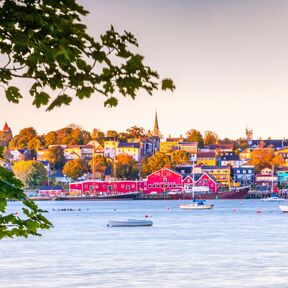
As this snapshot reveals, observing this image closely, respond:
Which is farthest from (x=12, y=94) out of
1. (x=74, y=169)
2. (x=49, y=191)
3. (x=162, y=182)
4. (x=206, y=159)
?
(x=206, y=159)

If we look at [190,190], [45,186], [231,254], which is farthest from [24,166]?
[231,254]

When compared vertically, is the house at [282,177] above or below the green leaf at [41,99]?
above

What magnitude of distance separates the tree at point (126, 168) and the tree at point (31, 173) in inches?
520

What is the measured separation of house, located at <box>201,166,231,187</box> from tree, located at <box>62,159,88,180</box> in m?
23.8

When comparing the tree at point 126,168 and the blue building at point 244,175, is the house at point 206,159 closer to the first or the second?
the blue building at point 244,175

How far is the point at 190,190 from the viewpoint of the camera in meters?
155

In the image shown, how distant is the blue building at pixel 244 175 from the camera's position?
183625mm

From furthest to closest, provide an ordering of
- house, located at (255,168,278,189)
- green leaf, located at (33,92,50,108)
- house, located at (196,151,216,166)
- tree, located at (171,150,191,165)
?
house, located at (196,151,216,166) → tree, located at (171,150,191,165) → house, located at (255,168,278,189) → green leaf, located at (33,92,50,108)

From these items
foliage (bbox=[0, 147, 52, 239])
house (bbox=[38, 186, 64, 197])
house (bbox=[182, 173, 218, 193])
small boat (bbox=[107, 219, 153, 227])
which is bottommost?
small boat (bbox=[107, 219, 153, 227])

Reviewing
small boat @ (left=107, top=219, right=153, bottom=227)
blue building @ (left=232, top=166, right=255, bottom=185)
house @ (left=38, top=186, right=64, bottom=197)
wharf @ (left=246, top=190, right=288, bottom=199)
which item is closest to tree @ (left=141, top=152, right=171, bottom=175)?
blue building @ (left=232, top=166, right=255, bottom=185)

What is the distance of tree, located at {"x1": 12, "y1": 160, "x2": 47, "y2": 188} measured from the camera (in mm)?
176750

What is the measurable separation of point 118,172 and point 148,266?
145 metres

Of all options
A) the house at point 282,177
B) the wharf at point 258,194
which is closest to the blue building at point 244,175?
the house at point 282,177

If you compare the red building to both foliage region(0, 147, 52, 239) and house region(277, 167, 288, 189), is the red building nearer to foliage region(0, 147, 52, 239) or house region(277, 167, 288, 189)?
house region(277, 167, 288, 189)
